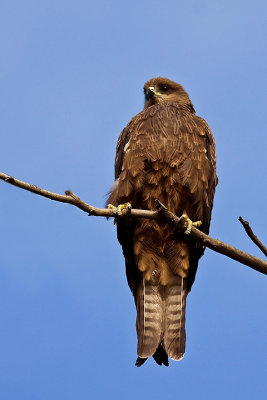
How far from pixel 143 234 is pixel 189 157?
0.79 meters

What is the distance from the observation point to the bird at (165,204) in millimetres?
5371

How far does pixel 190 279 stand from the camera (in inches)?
232

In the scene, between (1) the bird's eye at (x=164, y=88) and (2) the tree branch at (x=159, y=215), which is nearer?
(2) the tree branch at (x=159, y=215)

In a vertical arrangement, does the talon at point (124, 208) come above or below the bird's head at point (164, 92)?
below

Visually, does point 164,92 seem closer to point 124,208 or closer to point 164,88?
point 164,88

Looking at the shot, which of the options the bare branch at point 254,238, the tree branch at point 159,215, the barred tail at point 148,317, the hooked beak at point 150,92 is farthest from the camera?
the hooked beak at point 150,92

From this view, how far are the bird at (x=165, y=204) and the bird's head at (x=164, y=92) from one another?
2.82 feet

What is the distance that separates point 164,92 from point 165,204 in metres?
1.97

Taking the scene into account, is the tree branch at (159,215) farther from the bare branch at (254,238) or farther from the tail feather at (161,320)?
the tail feather at (161,320)

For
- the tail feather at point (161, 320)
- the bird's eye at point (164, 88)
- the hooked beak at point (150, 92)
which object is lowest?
the tail feather at point (161, 320)

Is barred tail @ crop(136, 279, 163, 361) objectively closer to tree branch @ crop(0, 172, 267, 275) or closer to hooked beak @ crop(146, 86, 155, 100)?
tree branch @ crop(0, 172, 267, 275)

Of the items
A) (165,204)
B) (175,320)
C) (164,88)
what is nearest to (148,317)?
(175,320)

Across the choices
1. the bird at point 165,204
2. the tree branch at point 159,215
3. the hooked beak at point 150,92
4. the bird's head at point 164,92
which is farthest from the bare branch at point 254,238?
the hooked beak at point 150,92

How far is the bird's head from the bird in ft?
2.82
